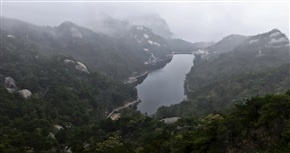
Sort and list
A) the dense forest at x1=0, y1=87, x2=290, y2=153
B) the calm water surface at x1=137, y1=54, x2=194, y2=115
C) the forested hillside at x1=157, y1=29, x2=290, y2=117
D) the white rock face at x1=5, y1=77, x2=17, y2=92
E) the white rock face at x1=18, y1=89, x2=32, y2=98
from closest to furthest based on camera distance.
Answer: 1. the dense forest at x1=0, y1=87, x2=290, y2=153
2. the white rock face at x1=18, y1=89, x2=32, y2=98
3. the forested hillside at x1=157, y1=29, x2=290, y2=117
4. the white rock face at x1=5, y1=77, x2=17, y2=92
5. the calm water surface at x1=137, y1=54, x2=194, y2=115

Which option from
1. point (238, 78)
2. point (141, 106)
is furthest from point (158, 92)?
point (238, 78)

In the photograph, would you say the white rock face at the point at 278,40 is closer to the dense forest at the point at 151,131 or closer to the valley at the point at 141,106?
the valley at the point at 141,106

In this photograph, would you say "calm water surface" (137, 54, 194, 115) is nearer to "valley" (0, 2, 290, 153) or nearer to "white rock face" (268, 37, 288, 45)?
"valley" (0, 2, 290, 153)

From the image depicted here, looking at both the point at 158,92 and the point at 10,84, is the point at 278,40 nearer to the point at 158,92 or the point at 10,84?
the point at 158,92

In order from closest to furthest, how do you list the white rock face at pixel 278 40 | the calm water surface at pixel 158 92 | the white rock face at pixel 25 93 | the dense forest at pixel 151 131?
the dense forest at pixel 151 131 → the white rock face at pixel 25 93 → the calm water surface at pixel 158 92 → the white rock face at pixel 278 40

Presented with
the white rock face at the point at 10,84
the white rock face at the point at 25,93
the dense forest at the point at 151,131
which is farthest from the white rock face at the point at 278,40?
the white rock face at the point at 10,84

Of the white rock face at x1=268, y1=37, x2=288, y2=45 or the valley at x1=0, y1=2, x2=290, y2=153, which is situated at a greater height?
the white rock face at x1=268, y1=37, x2=288, y2=45

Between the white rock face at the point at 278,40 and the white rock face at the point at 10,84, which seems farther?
the white rock face at the point at 278,40

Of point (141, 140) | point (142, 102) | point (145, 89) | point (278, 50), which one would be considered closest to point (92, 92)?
point (142, 102)

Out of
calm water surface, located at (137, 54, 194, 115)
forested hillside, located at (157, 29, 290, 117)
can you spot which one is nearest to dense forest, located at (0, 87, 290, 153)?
forested hillside, located at (157, 29, 290, 117)

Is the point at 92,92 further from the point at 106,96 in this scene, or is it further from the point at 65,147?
the point at 65,147

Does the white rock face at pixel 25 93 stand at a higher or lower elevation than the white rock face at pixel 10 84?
lower

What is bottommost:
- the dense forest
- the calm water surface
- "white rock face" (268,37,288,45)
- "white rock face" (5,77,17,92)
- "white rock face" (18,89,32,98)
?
the dense forest
